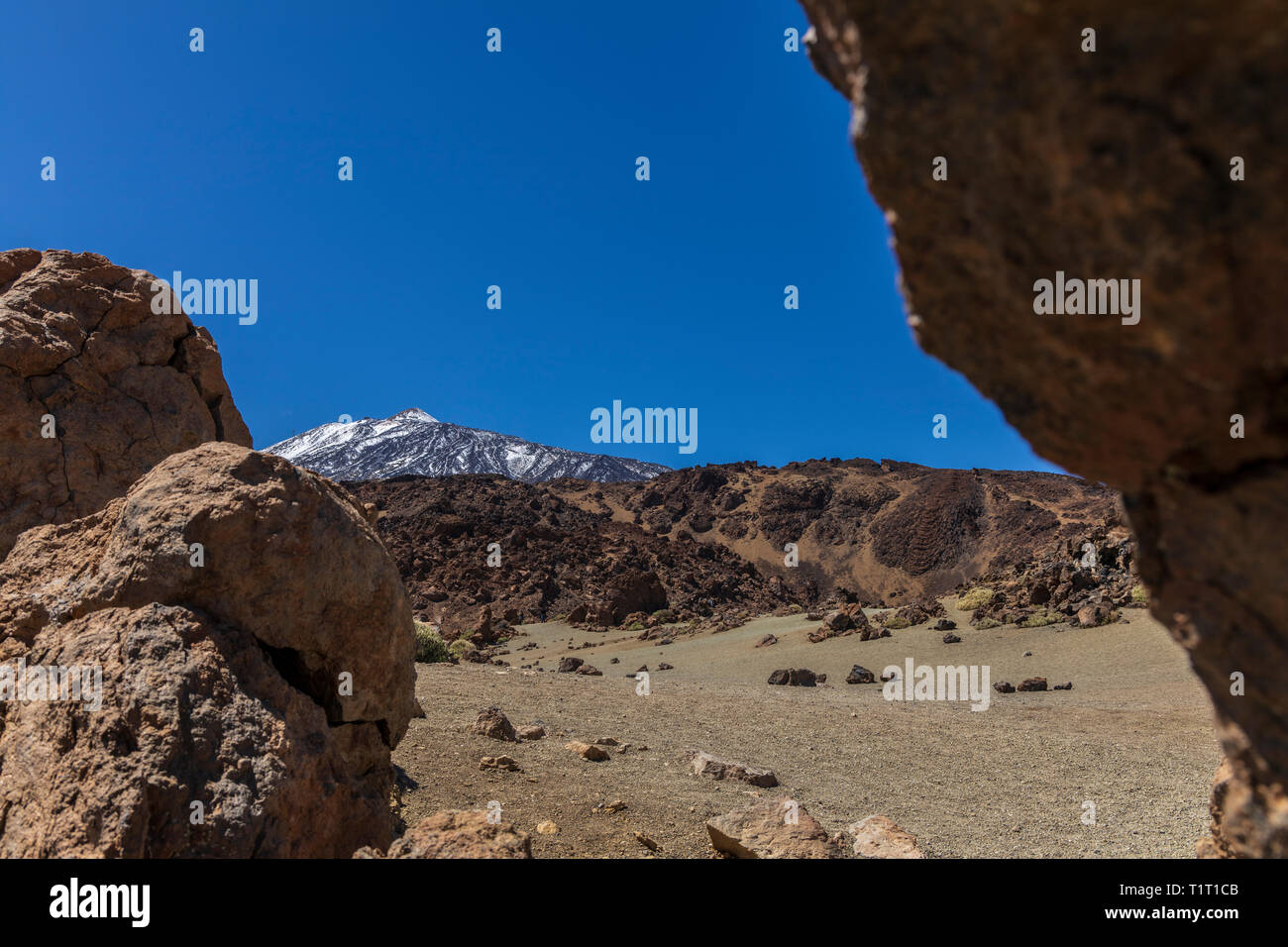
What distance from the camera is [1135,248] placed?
59.6 inches

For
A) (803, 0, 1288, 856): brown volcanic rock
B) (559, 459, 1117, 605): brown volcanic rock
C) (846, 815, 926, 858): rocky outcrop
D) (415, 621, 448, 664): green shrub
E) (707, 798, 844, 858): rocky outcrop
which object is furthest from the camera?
(559, 459, 1117, 605): brown volcanic rock

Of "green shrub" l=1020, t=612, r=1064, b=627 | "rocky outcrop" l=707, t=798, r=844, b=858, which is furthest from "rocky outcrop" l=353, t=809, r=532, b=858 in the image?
"green shrub" l=1020, t=612, r=1064, b=627

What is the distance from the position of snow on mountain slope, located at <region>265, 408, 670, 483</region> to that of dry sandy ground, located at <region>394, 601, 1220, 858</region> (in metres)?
83.7

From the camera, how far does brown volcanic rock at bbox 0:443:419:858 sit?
10.6ft

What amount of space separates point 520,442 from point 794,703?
103 meters

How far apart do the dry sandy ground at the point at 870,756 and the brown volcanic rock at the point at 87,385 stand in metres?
3.87

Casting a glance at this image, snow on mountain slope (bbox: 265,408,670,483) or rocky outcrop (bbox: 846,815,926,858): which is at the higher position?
snow on mountain slope (bbox: 265,408,670,483)

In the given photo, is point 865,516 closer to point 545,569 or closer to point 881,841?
point 545,569

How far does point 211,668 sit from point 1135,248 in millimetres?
3825

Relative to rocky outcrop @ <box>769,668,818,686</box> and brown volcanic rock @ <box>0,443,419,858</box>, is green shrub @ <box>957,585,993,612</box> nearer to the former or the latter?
rocky outcrop @ <box>769,668,818,686</box>

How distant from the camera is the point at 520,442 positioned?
11381 centimetres
